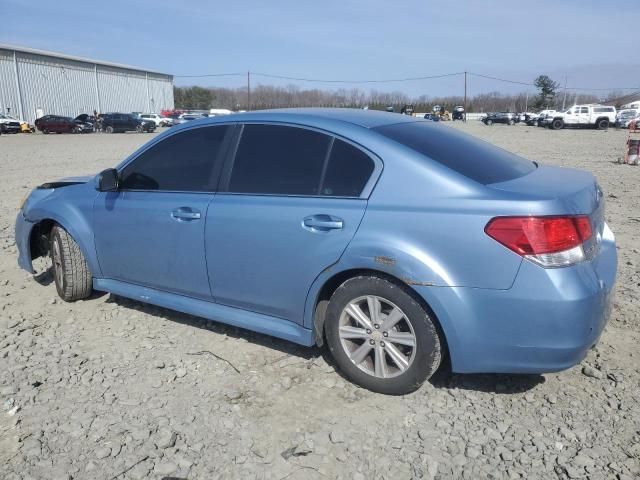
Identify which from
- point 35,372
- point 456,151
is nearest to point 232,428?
point 35,372

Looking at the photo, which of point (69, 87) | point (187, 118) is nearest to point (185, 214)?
point (187, 118)

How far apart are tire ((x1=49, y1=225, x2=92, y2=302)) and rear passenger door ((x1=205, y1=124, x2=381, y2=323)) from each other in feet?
5.15

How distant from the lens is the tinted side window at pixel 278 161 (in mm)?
3369

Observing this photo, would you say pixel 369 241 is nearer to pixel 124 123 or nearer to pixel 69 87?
pixel 124 123

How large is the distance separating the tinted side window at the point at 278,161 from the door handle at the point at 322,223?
0.17 meters

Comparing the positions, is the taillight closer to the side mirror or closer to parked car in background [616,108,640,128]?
the side mirror

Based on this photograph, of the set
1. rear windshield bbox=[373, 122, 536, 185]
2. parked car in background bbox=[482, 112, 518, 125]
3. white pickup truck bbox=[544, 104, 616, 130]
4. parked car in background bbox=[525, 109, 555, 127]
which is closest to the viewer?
rear windshield bbox=[373, 122, 536, 185]

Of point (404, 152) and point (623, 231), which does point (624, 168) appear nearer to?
point (623, 231)

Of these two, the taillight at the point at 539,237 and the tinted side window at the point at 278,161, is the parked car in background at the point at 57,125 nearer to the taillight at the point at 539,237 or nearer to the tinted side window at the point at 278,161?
the tinted side window at the point at 278,161

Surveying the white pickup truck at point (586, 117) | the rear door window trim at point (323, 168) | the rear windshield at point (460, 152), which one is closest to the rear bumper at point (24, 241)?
the rear door window trim at point (323, 168)

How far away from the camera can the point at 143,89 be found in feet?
226

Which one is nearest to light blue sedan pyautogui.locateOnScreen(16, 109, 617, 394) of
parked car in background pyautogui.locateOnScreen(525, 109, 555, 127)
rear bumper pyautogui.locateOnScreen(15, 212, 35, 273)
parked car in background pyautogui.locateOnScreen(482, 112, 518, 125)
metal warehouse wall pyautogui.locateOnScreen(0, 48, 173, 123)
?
rear bumper pyautogui.locateOnScreen(15, 212, 35, 273)

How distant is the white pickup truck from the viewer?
146ft

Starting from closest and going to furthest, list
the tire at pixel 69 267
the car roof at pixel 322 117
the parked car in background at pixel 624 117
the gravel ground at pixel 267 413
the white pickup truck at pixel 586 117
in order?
the gravel ground at pixel 267 413 → the car roof at pixel 322 117 → the tire at pixel 69 267 → the white pickup truck at pixel 586 117 → the parked car in background at pixel 624 117
